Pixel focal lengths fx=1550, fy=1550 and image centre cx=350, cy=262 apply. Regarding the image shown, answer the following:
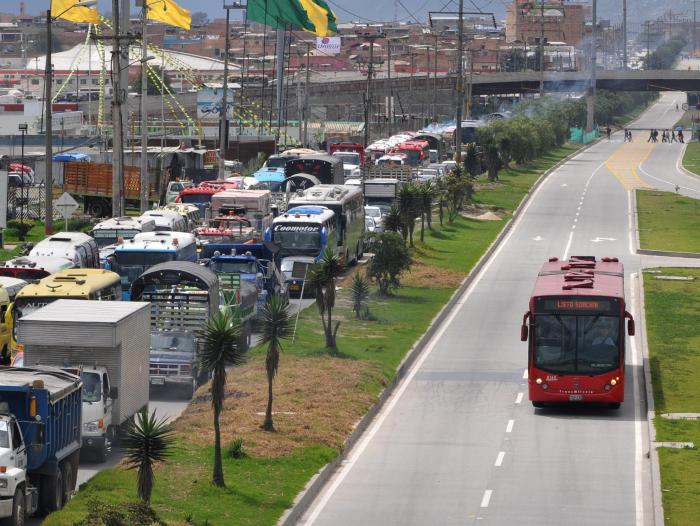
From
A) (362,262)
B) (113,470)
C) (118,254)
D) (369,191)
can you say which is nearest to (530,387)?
(113,470)

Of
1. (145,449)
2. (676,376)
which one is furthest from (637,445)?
(145,449)

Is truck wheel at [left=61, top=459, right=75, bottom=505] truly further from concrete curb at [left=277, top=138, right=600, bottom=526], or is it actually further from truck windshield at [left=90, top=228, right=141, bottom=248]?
truck windshield at [left=90, top=228, right=141, bottom=248]

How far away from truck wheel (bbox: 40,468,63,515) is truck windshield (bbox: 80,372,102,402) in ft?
14.2

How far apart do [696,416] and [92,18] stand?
5296 centimetres

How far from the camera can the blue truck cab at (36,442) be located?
70.5ft

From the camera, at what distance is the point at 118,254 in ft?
148

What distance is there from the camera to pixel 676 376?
3603cm

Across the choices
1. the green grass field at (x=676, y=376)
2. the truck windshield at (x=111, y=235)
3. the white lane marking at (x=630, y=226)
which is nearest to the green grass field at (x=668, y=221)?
the white lane marking at (x=630, y=226)

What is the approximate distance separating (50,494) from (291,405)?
30.6ft

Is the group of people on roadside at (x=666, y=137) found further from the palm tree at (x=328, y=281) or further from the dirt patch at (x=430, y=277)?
the palm tree at (x=328, y=281)

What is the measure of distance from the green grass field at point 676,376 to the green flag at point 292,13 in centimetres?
5764

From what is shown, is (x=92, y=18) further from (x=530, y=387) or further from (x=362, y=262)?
(x=530, y=387)

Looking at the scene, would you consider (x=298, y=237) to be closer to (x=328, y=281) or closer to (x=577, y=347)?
(x=328, y=281)

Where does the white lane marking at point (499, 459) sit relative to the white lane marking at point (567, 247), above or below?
below
